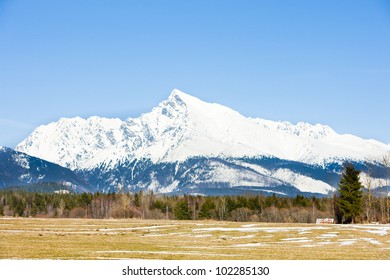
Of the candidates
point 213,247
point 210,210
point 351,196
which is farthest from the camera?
point 210,210

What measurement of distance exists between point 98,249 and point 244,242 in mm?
14889

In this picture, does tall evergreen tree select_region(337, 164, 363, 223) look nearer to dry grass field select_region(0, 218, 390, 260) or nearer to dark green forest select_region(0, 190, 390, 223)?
dry grass field select_region(0, 218, 390, 260)

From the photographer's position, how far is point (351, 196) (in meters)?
109

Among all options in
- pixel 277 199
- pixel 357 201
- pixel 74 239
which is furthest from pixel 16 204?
pixel 74 239

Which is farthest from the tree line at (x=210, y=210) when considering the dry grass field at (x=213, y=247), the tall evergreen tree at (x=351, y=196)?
the dry grass field at (x=213, y=247)

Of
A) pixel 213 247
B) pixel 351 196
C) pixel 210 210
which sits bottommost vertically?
pixel 213 247

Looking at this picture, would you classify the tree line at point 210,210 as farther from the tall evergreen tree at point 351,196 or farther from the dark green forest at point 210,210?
the tall evergreen tree at point 351,196

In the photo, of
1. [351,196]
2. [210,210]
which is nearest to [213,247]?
[351,196]

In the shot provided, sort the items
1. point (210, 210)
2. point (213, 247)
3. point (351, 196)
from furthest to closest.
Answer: point (210, 210) < point (351, 196) < point (213, 247)

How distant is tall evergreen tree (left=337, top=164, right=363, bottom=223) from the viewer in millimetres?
108312

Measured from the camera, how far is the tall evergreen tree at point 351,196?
108m

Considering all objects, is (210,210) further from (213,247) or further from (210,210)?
(213,247)
